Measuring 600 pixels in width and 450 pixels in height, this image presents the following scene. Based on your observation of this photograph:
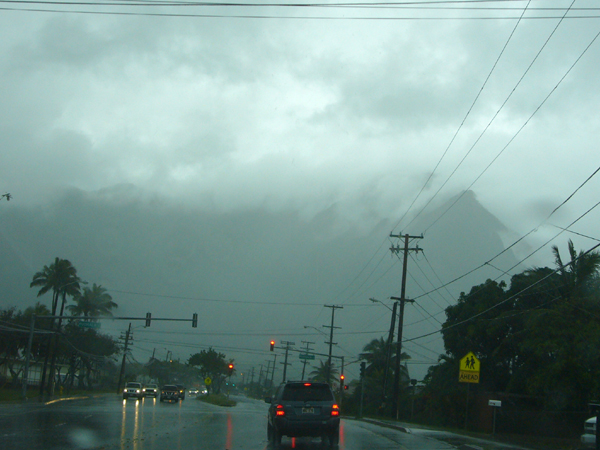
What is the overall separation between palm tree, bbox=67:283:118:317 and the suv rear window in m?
76.0

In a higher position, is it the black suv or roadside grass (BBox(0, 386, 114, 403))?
the black suv

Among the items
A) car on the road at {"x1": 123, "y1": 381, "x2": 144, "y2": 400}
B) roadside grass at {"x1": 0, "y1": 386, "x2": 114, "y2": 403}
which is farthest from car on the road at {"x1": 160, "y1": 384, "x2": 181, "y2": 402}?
roadside grass at {"x1": 0, "y1": 386, "x2": 114, "y2": 403}

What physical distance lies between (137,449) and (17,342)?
55.9 meters

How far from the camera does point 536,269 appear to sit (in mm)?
41656

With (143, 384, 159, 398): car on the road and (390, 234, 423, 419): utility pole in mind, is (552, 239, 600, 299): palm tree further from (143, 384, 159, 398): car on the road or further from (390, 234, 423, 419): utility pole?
(143, 384, 159, 398): car on the road

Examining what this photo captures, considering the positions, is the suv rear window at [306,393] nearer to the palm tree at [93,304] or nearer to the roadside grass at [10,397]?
the roadside grass at [10,397]

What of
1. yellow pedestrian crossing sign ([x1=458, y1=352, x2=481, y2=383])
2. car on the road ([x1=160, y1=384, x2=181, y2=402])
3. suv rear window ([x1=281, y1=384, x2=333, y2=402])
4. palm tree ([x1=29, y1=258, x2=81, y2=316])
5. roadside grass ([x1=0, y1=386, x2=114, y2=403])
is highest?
palm tree ([x1=29, y1=258, x2=81, y2=316])

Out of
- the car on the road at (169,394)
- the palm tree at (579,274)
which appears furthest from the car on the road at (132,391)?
the palm tree at (579,274)

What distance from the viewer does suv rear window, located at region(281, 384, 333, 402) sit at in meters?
17.2

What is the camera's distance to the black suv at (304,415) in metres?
16.7

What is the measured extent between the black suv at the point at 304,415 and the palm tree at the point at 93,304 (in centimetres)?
7611

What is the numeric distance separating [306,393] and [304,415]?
781mm

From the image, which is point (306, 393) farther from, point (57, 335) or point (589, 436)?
point (57, 335)

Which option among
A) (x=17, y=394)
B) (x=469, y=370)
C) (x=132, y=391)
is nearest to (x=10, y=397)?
(x=17, y=394)
